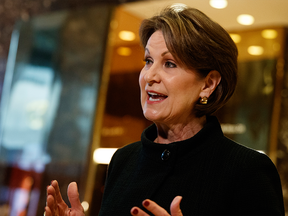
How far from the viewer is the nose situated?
1.35m

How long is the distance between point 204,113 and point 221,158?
0.20 metres

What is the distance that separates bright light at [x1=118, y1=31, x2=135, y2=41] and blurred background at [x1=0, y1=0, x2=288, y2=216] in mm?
10

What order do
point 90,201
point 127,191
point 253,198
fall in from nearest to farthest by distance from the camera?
1. point 253,198
2. point 127,191
3. point 90,201

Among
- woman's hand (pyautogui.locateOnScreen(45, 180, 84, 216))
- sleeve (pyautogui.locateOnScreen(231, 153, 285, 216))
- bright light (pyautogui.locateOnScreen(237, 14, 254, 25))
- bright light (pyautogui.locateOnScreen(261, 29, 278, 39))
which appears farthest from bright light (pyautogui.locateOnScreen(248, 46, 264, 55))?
woman's hand (pyautogui.locateOnScreen(45, 180, 84, 216))

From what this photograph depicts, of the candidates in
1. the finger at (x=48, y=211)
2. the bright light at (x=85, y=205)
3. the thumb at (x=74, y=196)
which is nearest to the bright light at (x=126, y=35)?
the bright light at (x=85, y=205)

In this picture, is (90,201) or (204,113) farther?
(90,201)

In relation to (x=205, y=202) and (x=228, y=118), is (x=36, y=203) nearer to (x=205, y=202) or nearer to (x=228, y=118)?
(x=228, y=118)

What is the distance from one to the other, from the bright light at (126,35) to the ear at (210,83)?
2.47 metres

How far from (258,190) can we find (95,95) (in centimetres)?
255

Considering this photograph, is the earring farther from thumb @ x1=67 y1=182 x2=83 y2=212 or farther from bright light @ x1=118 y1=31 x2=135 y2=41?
bright light @ x1=118 y1=31 x2=135 y2=41

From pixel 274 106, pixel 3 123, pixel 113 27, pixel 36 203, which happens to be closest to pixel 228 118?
pixel 274 106

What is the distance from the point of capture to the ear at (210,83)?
4.54 ft

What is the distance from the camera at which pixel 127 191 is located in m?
1.38

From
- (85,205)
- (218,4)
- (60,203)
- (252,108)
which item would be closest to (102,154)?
(85,205)
